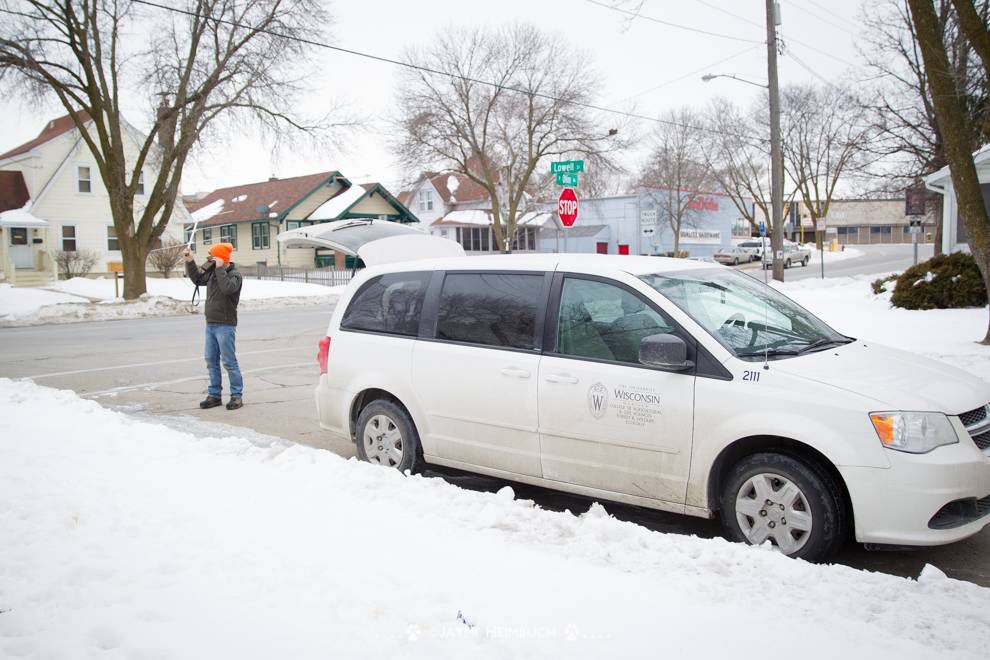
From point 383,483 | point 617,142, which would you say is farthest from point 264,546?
point 617,142

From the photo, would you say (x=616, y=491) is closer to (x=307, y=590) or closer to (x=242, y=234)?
(x=307, y=590)

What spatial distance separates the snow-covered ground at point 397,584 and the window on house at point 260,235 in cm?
4968

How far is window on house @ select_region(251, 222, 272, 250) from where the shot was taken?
173 ft

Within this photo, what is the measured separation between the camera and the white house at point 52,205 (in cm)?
3894

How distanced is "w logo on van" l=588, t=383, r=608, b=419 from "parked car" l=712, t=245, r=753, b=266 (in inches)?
2040

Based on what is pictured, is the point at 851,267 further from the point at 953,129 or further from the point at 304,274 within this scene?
the point at 953,129

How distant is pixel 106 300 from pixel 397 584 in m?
28.5

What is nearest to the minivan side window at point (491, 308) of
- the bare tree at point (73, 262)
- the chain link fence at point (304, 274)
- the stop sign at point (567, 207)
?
the stop sign at point (567, 207)

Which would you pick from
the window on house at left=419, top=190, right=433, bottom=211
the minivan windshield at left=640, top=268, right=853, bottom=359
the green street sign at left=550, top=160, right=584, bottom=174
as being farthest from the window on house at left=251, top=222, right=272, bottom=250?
the minivan windshield at left=640, top=268, right=853, bottom=359

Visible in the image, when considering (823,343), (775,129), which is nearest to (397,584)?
(823,343)

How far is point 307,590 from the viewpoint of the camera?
3.46m

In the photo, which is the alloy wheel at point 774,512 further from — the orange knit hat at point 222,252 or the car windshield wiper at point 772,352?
the orange knit hat at point 222,252

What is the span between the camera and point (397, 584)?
3535mm

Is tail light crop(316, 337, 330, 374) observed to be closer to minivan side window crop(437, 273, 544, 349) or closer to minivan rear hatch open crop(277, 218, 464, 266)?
minivan side window crop(437, 273, 544, 349)
